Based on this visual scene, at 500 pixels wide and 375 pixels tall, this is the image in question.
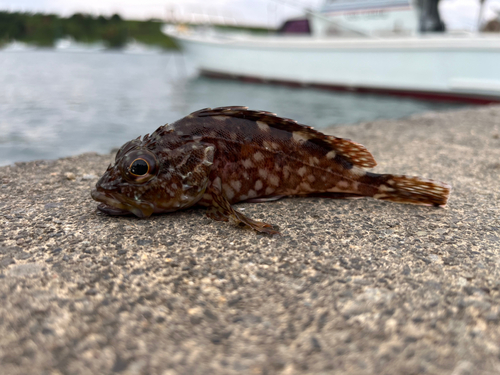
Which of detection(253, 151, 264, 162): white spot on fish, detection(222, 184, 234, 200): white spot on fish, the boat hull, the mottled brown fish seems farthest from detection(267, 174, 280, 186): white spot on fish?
the boat hull

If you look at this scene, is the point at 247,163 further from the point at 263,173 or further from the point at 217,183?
the point at 217,183

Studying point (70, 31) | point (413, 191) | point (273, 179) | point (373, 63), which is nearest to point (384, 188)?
point (413, 191)

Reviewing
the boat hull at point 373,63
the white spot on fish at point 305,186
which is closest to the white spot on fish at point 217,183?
the white spot on fish at point 305,186

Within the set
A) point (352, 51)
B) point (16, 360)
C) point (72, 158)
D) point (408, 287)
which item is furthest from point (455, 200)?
point (352, 51)

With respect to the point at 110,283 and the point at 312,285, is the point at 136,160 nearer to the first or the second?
the point at 110,283

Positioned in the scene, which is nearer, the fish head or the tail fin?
the fish head

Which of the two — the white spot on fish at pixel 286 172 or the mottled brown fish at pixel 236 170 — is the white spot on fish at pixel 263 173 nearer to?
the mottled brown fish at pixel 236 170

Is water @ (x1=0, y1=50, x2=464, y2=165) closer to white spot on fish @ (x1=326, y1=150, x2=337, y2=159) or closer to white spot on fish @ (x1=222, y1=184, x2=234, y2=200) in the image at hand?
white spot on fish @ (x1=222, y1=184, x2=234, y2=200)
